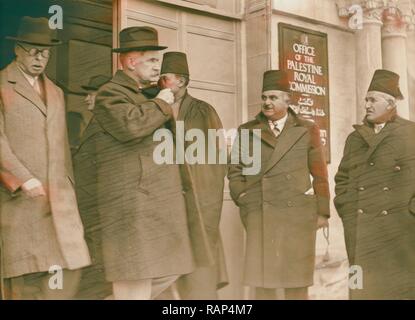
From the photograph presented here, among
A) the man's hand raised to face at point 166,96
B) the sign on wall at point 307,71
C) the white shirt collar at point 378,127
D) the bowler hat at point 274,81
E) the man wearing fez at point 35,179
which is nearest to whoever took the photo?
the man wearing fez at point 35,179

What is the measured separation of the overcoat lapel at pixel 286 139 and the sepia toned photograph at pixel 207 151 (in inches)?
0.5

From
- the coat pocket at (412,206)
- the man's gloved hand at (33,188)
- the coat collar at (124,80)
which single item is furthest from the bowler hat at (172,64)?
the coat pocket at (412,206)

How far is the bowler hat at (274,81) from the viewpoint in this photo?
581 centimetres

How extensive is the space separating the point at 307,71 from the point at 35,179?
2674 millimetres

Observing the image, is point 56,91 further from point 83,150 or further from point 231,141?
point 231,141

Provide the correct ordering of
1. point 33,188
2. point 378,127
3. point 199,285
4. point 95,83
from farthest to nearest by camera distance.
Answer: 1. point 378,127
2. point 199,285
3. point 95,83
4. point 33,188

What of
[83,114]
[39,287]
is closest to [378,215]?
[83,114]

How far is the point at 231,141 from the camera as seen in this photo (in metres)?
5.77

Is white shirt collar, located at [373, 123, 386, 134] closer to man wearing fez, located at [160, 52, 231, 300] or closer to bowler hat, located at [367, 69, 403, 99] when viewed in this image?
bowler hat, located at [367, 69, 403, 99]

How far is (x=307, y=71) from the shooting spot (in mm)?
6000

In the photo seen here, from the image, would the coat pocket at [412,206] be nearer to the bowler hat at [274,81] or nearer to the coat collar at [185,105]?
the bowler hat at [274,81]

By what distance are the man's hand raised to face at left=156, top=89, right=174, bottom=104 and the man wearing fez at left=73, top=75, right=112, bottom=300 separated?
0.61 m

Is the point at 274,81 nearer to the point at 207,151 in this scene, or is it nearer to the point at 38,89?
the point at 207,151
